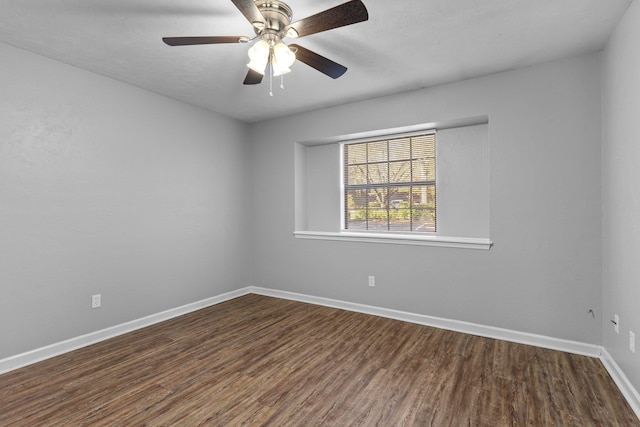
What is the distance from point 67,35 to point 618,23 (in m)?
3.98

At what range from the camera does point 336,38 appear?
2410 millimetres

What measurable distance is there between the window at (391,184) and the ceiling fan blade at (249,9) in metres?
2.58

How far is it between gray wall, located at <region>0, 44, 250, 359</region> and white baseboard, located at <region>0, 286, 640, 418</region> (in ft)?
0.26

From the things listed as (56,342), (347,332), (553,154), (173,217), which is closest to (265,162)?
(173,217)

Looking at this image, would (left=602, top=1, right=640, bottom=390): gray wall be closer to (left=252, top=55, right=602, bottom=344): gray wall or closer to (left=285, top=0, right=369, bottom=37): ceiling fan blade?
(left=252, top=55, right=602, bottom=344): gray wall

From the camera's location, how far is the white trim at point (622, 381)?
194cm

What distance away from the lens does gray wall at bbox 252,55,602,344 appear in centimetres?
269

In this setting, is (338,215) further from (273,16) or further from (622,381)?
(622,381)

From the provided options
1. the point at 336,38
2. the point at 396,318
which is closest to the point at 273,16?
the point at 336,38

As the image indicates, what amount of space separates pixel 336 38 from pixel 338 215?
2.40 m

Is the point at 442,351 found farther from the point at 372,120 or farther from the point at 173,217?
the point at 173,217

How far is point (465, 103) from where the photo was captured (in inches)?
126

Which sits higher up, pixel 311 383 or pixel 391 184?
pixel 391 184

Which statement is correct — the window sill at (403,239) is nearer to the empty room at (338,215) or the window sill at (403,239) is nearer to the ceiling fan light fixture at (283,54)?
the empty room at (338,215)
